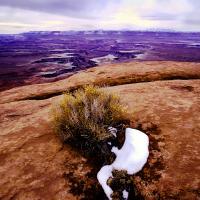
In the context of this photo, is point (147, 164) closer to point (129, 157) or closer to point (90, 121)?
point (129, 157)

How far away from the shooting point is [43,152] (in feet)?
14.0

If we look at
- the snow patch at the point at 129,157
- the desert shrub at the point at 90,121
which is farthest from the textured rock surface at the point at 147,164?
the desert shrub at the point at 90,121

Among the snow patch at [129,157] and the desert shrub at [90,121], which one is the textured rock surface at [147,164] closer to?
the snow patch at [129,157]

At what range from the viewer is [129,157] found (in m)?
3.86

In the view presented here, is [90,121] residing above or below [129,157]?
above

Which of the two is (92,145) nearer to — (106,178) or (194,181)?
(106,178)

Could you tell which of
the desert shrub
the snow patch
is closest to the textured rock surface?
the snow patch

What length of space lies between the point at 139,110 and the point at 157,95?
96 centimetres

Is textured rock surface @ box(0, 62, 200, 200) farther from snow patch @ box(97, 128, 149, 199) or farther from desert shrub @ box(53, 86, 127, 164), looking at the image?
desert shrub @ box(53, 86, 127, 164)

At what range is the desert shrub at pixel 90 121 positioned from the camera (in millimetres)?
4055

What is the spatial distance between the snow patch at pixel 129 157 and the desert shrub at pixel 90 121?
18 cm

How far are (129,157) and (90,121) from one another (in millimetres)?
778

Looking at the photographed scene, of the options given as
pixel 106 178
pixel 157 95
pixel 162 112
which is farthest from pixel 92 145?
pixel 157 95

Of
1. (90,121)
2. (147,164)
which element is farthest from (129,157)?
(90,121)
